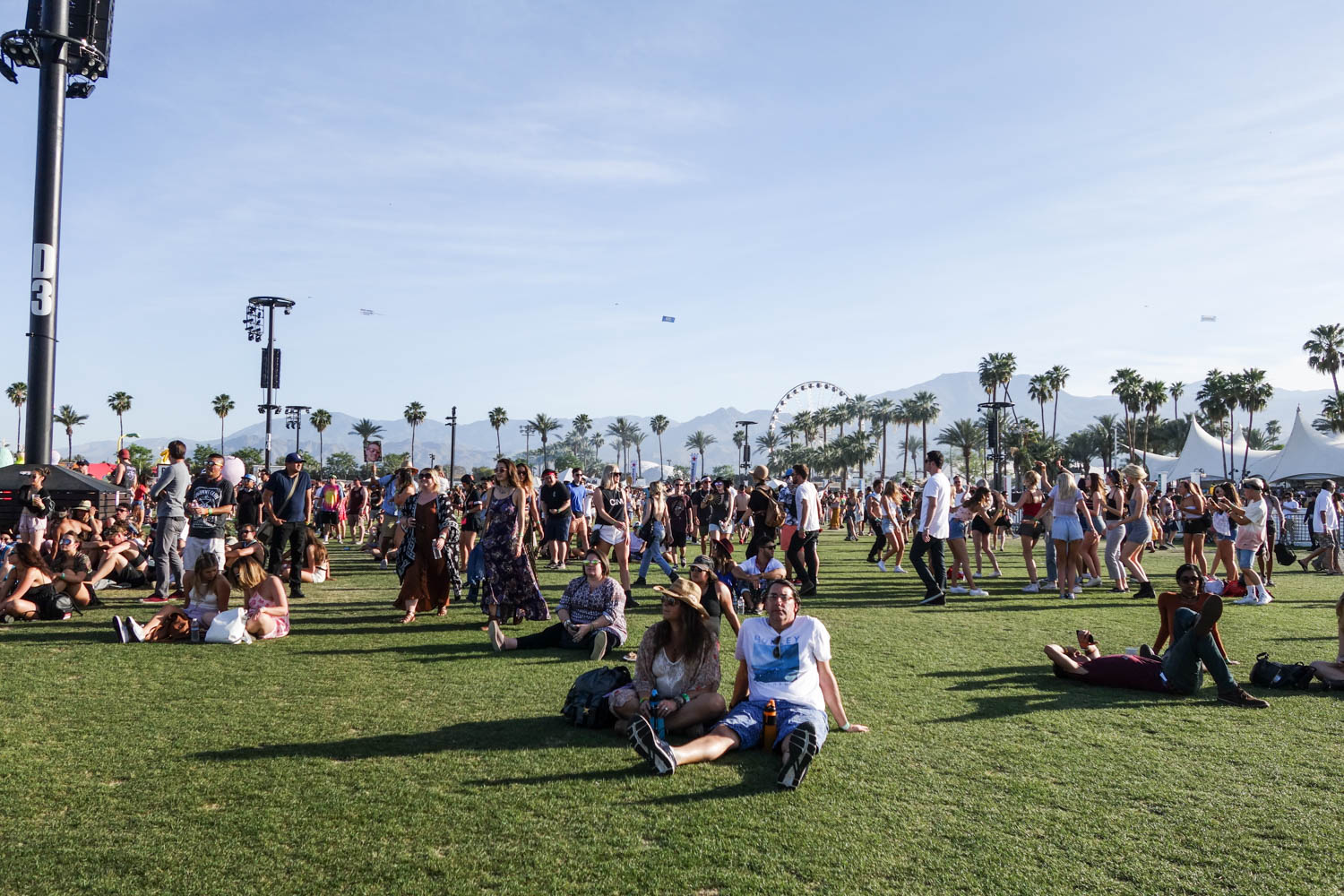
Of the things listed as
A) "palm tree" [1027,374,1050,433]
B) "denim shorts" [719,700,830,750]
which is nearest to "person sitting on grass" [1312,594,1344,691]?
"denim shorts" [719,700,830,750]

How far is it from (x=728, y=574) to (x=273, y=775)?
613cm

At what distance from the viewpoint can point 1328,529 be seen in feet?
54.0

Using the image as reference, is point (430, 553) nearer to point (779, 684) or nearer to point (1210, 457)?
point (779, 684)

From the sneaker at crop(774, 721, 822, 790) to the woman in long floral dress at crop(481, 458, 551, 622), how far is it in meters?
5.31

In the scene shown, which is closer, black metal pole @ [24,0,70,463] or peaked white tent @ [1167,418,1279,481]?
black metal pole @ [24,0,70,463]

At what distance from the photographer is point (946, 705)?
244 inches

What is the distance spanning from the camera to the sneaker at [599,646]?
733 cm

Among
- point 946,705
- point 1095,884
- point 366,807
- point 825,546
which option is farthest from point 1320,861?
point 825,546

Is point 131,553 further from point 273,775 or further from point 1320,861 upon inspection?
point 1320,861

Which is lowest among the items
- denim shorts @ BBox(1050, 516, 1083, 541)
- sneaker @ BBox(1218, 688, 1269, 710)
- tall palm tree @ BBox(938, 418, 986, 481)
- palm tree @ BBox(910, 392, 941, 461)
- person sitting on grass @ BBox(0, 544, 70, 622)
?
sneaker @ BBox(1218, 688, 1269, 710)

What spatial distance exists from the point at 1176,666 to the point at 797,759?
3.69 metres

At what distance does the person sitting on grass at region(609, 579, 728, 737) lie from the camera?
5.29m

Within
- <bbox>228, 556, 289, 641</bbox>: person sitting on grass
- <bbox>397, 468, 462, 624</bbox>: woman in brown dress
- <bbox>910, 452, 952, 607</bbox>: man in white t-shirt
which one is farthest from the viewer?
<bbox>910, 452, 952, 607</bbox>: man in white t-shirt

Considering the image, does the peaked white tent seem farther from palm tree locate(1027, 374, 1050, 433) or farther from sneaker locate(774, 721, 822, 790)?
sneaker locate(774, 721, 822, 790)
